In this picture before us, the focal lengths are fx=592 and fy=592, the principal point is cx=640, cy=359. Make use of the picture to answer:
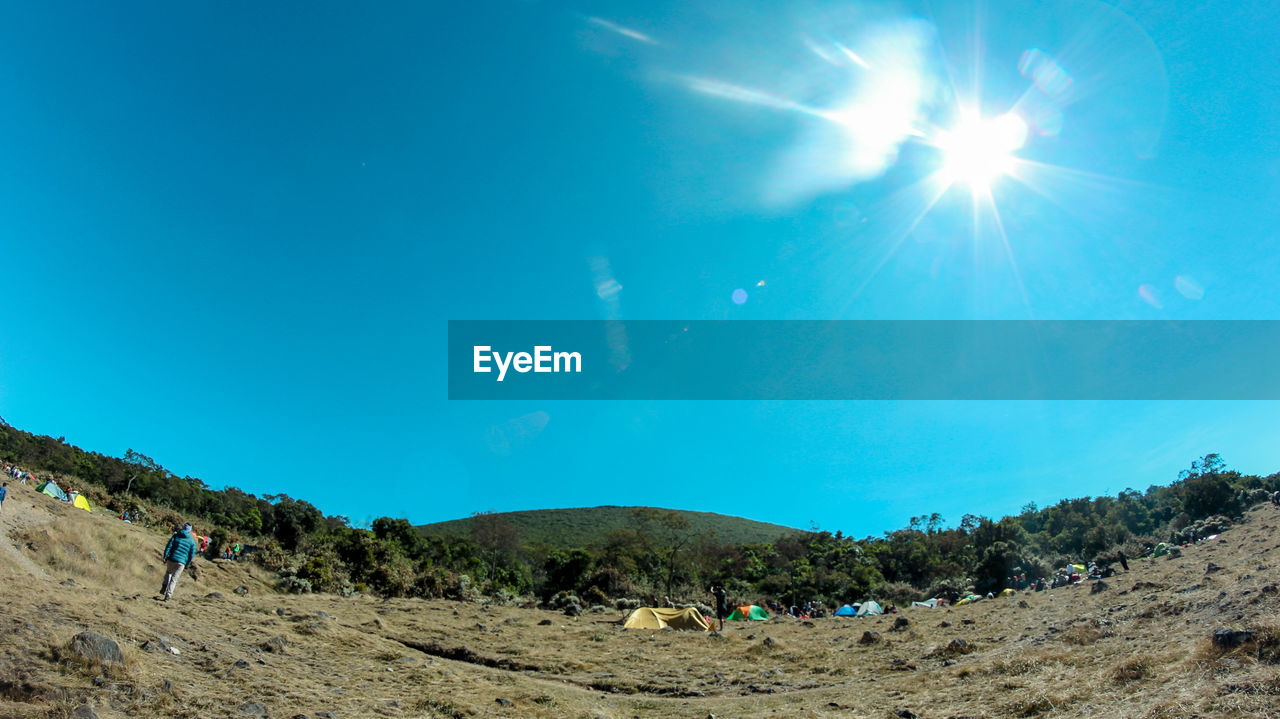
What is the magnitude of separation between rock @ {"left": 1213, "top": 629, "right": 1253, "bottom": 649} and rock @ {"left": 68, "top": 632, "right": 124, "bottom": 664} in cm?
1490

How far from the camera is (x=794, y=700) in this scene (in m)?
12.5

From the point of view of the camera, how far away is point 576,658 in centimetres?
1764

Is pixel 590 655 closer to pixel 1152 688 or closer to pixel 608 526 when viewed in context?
pixel 1152 688

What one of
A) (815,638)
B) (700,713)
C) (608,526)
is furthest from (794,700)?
(608,526)

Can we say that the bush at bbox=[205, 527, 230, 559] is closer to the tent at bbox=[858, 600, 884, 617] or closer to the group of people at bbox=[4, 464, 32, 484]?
the group of people at bbox=[4, 464, 32, 484]

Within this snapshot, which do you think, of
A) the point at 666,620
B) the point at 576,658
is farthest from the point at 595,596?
the point at 576,658

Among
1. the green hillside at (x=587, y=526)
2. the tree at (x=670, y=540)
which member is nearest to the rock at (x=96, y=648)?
the tree at (x=670, y=540)

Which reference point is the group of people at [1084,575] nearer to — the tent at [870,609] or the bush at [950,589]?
the bush at [950,589]

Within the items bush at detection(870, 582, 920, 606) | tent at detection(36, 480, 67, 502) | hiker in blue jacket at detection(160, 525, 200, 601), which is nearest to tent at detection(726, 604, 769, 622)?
bush at detection(870, 582, 920, 606)

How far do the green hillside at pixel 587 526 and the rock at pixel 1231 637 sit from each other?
9730 cm

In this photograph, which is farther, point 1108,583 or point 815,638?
point 1108,583

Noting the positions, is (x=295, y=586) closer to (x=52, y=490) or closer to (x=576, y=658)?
(x=52, y=490)

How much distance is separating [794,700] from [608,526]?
4348 inches

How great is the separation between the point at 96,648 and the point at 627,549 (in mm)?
66943
